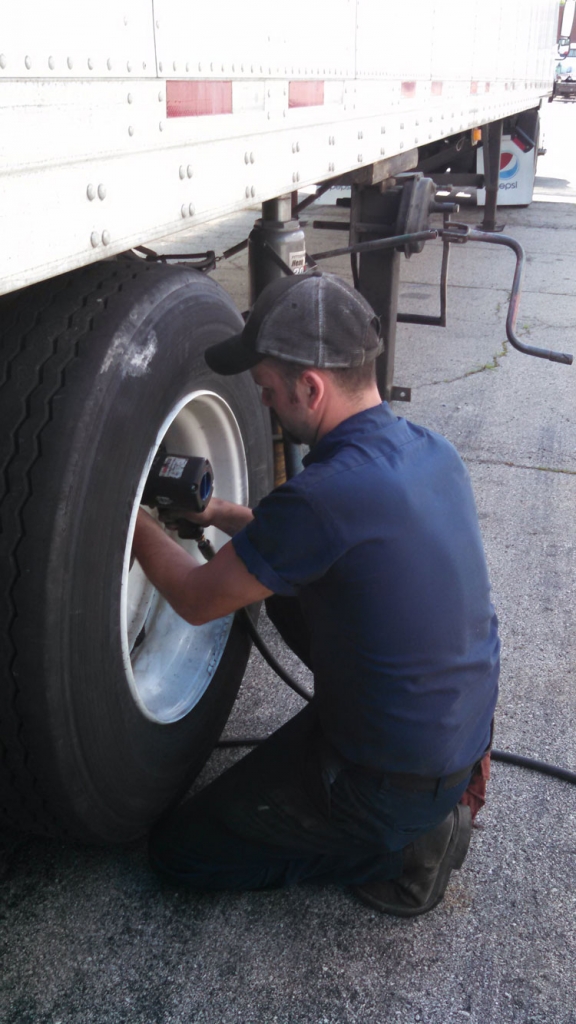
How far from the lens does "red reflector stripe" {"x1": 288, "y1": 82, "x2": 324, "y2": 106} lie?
212 centimetres

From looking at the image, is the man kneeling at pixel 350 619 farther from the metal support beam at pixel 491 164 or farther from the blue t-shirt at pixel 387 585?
the metal support beam at pixel 491 164

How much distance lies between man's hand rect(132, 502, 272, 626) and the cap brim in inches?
13.0

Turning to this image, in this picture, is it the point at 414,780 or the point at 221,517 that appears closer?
the point at 414,780

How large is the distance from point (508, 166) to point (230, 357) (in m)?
9.50

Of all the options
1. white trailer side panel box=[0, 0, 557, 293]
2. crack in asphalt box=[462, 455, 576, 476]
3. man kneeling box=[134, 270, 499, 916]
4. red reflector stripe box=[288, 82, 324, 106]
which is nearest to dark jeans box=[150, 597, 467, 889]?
man kneeling box=[134, 270, 499, 916]

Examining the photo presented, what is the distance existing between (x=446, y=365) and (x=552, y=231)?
4892mm

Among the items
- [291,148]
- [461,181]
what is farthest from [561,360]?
[461,181]

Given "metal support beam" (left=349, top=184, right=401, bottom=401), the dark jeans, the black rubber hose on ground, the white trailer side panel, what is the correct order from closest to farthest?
the white trailer side panel → the dark jeans → the black rubber hose on ground → "metal support beam" (left=349, top=184, right=401, bottom=401)

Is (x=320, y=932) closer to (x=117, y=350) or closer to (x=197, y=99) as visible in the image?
(x=117, y=350)

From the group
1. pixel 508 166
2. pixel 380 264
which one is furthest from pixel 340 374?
pixel 508 166

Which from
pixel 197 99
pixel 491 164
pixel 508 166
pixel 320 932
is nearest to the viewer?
pixel 197 99

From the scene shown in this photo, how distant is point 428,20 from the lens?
11.0ft

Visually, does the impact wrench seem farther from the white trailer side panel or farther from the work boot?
the work boot

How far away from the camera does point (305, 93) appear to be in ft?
7.23
